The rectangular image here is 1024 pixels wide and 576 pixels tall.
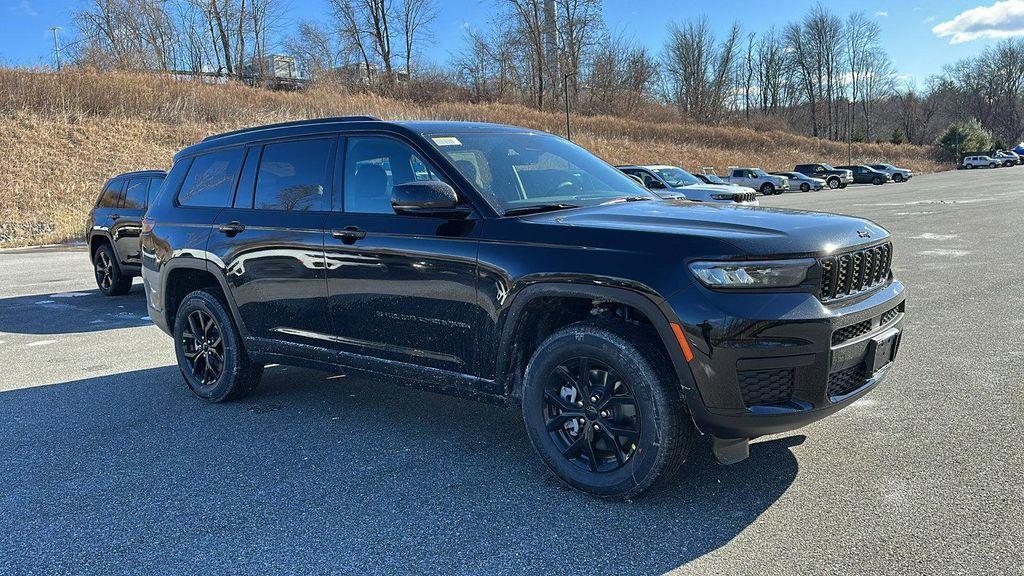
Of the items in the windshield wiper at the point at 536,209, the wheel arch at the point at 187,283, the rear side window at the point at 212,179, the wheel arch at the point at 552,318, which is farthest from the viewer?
the rear side window at the point at 212,179

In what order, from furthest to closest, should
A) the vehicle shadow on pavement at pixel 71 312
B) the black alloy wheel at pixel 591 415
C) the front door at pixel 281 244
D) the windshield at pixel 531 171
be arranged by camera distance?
the vehicle shadow on pavement at pixel 71 312 < the front door at pixel 281 244 < the windshield at pixel 531 171 < the black alloy wheel at pixel 591 415

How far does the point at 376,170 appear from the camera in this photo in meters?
4.39

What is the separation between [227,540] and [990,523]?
3.23 meters

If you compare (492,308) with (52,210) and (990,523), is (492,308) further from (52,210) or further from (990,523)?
(52,210)

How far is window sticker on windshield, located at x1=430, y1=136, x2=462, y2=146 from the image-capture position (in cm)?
419

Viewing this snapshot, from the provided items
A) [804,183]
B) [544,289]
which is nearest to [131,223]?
[544,289]

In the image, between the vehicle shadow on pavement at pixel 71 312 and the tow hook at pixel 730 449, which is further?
the vehicle shadow on pavement at pixel 71 312

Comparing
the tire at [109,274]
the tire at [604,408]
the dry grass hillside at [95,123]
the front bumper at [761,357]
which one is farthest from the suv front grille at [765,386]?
the dry grass hillside at [95,123]

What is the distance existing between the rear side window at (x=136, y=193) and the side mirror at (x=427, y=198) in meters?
8.21

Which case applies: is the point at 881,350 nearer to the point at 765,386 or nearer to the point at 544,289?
the point at 765,386

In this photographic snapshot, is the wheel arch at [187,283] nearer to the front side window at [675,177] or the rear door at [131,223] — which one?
the rear door at [131,223]

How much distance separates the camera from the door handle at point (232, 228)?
16.4 feet

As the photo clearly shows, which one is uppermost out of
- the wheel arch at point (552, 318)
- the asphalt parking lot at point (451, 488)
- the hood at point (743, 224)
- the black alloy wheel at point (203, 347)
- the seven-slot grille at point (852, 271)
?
the hood at point (743, 224)

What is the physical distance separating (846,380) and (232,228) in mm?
3892
